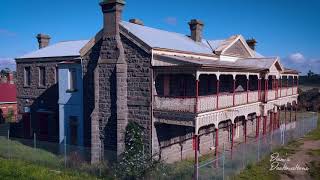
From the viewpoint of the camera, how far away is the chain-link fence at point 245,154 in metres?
15.5

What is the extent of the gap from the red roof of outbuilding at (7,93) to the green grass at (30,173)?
71.2 feet

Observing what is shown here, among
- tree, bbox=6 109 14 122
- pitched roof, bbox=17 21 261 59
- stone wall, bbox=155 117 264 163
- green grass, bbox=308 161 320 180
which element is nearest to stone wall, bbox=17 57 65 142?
pitched roof, bbox=17 21 261 59

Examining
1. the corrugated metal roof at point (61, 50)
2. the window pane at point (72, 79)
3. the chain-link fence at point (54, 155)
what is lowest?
the chain-link fence at point (54, 155)

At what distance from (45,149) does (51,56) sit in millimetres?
8767

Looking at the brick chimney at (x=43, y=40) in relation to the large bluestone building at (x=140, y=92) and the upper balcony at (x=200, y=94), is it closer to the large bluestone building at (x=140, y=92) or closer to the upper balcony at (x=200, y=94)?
the large bluestone building at (x=140, y=92)

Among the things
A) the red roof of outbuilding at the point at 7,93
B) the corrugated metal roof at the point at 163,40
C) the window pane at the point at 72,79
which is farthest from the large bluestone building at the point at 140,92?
the red roof of outbuilding at the point at 7,93

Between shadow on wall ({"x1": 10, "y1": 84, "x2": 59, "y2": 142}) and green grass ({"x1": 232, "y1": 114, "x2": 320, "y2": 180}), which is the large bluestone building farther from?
green grass ({"x1": 232, "y1": 114, "x2": 320, "y2": 180})

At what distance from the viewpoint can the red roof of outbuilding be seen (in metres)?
37.8

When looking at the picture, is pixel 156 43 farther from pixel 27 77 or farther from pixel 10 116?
pixel 10 116

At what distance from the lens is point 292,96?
33.8 m

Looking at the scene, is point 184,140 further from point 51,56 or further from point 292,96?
point 292,96

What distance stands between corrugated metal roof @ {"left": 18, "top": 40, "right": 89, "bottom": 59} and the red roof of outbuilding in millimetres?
11196

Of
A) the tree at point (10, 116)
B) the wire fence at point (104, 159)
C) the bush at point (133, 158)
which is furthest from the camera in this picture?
the tree at point (10, 116)

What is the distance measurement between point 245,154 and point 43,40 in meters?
21.8
